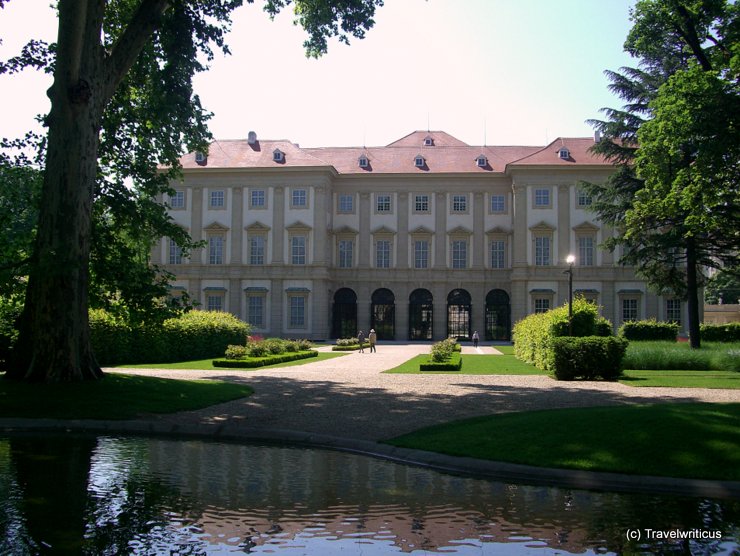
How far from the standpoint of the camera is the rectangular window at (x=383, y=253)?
5638 centimetres

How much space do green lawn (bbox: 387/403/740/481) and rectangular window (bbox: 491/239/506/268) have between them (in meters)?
44.1

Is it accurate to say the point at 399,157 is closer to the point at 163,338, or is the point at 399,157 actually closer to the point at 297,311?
the point at 297,311

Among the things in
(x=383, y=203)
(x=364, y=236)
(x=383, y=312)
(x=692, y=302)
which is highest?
(x=383, y=203)

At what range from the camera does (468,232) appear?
55750mm

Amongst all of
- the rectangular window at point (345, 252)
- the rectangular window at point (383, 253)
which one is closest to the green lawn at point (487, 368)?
the rectangular window at point (383, 253)

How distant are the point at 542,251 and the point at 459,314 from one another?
8.37 meters

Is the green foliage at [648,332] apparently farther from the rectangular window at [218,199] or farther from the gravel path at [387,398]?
the rectangular window at [218,199]

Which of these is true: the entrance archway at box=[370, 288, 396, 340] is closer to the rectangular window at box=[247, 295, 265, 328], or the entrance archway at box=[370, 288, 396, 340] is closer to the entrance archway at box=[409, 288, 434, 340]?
the entrance archway at box=[409, 288, 434, 340]

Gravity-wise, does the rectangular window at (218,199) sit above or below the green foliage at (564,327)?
above

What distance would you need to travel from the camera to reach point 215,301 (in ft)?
182

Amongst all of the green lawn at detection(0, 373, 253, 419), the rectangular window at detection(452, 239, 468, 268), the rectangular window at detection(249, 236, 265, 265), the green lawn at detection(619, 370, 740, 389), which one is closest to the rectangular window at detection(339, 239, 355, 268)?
the rectangular window at detection(249, 236, 265, 265)

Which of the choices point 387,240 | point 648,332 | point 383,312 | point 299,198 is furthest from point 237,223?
point 648,332

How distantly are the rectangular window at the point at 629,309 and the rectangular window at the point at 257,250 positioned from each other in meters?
28.8

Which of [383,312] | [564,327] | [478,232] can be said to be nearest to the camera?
[564,327]
